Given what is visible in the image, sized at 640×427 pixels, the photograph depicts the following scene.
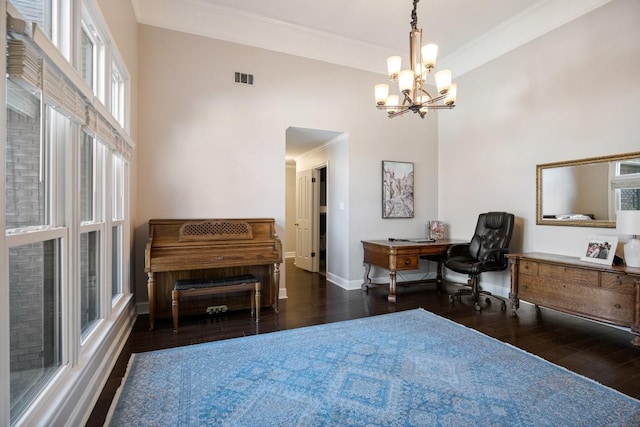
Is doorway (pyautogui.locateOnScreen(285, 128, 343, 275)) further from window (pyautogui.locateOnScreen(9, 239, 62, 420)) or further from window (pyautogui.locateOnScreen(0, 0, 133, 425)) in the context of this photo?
window (pyautogui.locateOnScreen(9, 239, 62, 420))

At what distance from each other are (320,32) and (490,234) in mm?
3605

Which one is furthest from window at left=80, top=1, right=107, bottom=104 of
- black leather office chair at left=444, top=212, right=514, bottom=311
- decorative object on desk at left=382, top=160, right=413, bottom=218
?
black leather office chair at left=444, top=212, right=514, bottom=311

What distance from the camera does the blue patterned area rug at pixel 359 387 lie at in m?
1.74

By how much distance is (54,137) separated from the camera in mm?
1546

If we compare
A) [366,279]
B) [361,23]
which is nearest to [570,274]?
[366,279]

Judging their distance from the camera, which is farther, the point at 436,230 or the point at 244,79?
the point at 436,230

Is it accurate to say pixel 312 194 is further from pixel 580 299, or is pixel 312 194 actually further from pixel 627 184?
pixel 627 184

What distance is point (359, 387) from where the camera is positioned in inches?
79.9

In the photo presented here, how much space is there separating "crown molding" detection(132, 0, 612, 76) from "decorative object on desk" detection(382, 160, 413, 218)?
1.50 m

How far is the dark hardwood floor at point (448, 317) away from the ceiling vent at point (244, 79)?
2.84 meters

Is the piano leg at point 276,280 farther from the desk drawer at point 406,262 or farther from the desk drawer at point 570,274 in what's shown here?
the desk drawer at point 570,274

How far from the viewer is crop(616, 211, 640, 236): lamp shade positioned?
2680 mm

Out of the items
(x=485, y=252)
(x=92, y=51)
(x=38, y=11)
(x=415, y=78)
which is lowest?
(x=485, y=252)

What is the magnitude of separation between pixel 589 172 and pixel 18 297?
4.74m
